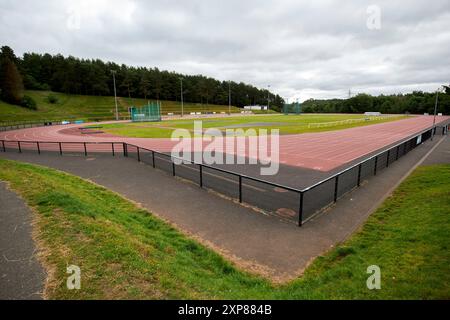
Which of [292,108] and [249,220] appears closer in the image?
[249,220]

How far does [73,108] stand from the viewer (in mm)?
82688

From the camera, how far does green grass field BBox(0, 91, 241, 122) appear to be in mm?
63969

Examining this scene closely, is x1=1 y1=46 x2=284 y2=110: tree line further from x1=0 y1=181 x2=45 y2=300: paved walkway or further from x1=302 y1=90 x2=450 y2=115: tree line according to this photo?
x1=0 y1=181 x2=45 y2=300: paved walkway

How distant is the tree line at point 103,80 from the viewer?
313 ft

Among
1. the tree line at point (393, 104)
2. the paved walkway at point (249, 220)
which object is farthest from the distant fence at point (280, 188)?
the tree line at point (393, 104)

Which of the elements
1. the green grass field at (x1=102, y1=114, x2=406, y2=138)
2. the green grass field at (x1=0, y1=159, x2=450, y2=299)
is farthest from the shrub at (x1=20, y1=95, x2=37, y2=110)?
the green grass field at (x1=0, y1=159, x2=450, y2=299)

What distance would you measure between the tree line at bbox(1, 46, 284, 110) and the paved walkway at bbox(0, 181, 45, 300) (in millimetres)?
106170

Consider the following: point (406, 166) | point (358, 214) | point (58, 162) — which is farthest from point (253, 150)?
point (58, 162)

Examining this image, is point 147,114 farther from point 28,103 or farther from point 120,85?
point 120,85

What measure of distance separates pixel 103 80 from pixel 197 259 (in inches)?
4481

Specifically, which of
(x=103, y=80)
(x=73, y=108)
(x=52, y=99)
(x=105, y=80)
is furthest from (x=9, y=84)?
(x=105, y=80)

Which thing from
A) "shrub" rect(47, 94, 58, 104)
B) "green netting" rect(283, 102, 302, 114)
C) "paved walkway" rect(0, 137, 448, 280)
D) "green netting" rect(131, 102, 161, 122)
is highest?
"shrub" rect(47, 94, 58, 104)
